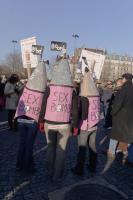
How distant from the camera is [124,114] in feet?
27.5

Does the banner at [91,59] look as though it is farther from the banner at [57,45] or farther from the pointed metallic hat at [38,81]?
the pointed metallic hat at [38,81]

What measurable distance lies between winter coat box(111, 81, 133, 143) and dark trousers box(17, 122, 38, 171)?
199 cm

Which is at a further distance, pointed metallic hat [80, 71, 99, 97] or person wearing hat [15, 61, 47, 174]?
pointed metallic hat [80, 71, 99, 97]

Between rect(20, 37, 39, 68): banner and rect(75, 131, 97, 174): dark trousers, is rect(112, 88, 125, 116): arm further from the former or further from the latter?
rect(20, 37, 39, 68): banner

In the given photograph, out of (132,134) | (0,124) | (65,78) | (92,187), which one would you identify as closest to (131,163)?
(132,134)

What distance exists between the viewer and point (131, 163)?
8172 millimetres

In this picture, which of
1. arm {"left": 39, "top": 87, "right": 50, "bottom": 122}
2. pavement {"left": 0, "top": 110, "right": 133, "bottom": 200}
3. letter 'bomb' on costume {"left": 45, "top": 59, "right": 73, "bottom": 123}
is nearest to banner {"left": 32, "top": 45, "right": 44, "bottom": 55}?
letter 'bomb' on costume {"left": 45, "top": 59, "right": 73, "bottom": 123}

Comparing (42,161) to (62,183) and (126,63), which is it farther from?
(126,63)

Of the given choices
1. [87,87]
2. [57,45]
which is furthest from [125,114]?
[57,45]

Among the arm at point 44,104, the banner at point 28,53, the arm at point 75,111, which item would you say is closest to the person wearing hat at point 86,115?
the arm at point 75,111

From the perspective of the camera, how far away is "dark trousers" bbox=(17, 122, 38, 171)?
6.99m

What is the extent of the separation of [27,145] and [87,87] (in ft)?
4.64

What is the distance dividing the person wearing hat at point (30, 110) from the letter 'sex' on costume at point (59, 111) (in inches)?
9.3

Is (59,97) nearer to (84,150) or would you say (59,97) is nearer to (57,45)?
(84,150)
